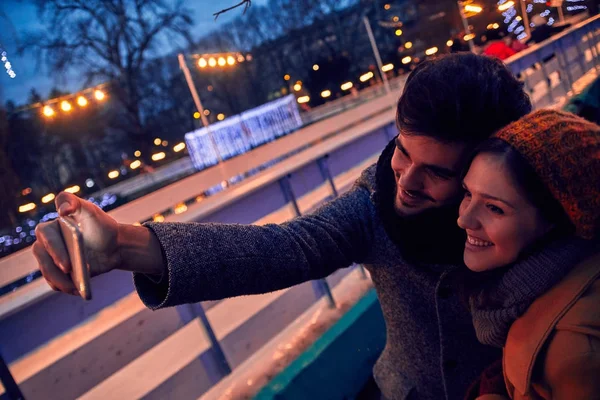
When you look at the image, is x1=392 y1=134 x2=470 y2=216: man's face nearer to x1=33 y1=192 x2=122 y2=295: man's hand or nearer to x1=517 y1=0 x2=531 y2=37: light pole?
x1=33 y1=192 x2=122 y2=295: man's hand

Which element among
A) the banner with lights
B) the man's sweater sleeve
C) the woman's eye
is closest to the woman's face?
the woman's eye

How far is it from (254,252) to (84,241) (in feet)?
1.42

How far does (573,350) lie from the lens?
0.88m

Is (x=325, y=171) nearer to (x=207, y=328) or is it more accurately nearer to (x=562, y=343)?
(x=207, y=328)

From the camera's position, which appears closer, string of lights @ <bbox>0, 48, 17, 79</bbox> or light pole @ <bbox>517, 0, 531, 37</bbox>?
string of lights @ <bbox>0, 48, 17, 79</bbox>

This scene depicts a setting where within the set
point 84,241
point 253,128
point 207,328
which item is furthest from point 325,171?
point 253,128

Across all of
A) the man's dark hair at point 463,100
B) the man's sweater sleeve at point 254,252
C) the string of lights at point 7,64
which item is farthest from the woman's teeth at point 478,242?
the string of lights at point 7,64

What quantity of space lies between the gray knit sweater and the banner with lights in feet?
41.5

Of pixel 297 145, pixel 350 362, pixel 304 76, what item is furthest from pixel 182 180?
pixel 350 362

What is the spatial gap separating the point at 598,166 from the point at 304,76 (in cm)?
1431

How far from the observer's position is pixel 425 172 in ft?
4.07

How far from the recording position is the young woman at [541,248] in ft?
2.95

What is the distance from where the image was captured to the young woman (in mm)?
899

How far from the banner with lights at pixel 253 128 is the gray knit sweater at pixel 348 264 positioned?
41.5 ft
